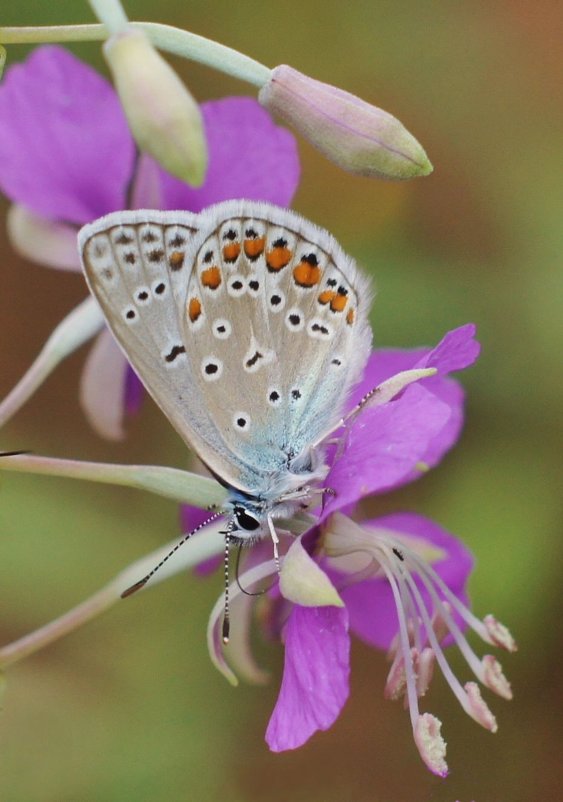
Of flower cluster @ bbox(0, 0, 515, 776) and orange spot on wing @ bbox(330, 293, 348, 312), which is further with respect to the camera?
orange spot on wing @ bbox(330, 293, 348, 312)

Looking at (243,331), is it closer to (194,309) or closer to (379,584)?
(194,309)

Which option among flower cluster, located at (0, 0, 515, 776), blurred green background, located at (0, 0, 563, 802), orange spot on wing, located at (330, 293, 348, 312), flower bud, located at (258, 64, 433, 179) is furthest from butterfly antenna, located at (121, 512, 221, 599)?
blurred green background, located at (0, 0, 563, 802)

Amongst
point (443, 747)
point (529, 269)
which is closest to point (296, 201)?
point (529, 269)

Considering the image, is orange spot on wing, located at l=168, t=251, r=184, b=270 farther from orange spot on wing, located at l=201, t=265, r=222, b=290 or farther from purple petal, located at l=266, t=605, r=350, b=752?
purple petal, located at l=266, t=605, r=350, b=752

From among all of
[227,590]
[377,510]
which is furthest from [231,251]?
[377,510]

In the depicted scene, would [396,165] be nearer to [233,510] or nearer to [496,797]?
[233,510]

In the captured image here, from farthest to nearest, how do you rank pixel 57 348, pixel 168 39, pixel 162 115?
pixel 57 348 < pixel 168 39 < pixel 162 115
